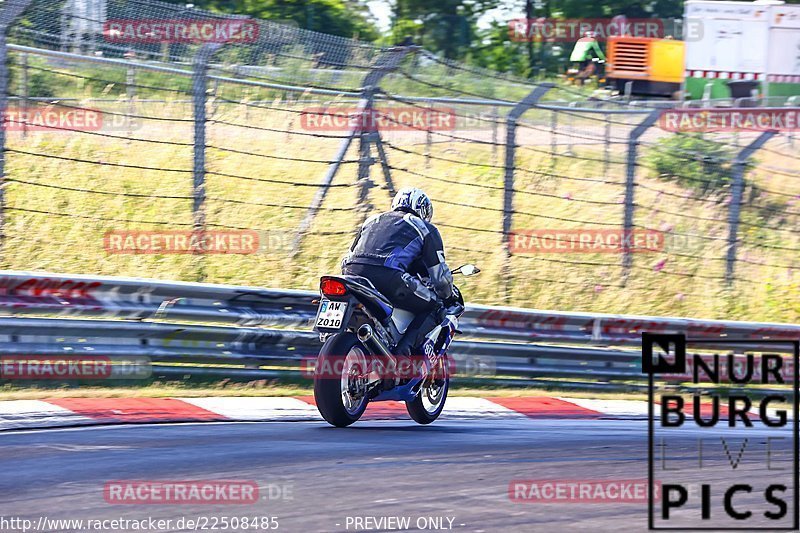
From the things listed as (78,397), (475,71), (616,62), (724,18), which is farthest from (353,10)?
(78,397)

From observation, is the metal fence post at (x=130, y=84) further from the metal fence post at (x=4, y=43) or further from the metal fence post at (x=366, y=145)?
the metal fence post at (x=366, y=145)

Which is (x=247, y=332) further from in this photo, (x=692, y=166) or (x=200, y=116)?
(x=692, y=166)

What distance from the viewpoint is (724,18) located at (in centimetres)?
2595

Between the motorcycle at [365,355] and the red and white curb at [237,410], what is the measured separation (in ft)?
1.89

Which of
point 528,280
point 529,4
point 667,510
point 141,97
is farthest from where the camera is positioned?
point 529,4

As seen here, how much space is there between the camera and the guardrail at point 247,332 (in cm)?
888

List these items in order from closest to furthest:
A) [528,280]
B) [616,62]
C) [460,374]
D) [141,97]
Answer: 1. [460,374]
2. [141,97]
3. [528,280]
4. [616,62]

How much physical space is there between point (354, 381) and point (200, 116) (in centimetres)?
361

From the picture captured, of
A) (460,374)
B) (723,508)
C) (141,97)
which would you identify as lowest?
(460,374)

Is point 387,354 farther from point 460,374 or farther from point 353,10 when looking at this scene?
point 353,10

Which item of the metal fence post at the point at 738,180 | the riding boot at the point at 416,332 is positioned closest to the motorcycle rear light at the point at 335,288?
the riding boot at the point at 416,332

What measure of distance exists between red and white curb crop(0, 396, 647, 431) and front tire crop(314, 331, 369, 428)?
1.93 feet

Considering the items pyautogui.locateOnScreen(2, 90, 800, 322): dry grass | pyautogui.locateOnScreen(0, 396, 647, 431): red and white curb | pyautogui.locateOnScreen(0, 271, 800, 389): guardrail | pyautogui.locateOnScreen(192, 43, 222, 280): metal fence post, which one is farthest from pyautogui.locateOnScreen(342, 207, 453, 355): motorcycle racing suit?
pyautogui.locateOnScreen(2, 90, 800, 322): dry grass

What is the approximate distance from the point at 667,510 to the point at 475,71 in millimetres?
6521
